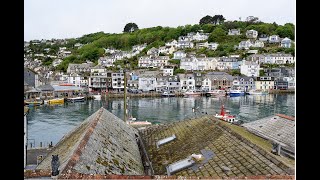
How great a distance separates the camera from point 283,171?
260 centimetres

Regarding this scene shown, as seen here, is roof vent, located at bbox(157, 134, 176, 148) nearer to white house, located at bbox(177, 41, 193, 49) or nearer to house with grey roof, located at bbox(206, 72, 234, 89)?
house with grey roof, located at bbox(206, 72, 234, 89)

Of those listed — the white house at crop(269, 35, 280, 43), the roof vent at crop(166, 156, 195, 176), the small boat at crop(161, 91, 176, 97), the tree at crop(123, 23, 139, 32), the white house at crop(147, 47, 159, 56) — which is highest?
the tree at crop(123, 23, 139, 32)

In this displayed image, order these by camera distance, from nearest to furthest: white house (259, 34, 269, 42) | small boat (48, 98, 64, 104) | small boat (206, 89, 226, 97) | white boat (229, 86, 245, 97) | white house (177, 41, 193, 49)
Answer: small boat (48, 98, 64, 104) < white boat (229, 86, 245, 97) < small boat (206, 89, 226, 97) < white house (177, 41, 193, 49) < white house (259, 34, 269, 42)

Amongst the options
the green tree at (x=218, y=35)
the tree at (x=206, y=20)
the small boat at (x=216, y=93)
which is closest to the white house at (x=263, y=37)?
the green tree at (x=218, y=35)

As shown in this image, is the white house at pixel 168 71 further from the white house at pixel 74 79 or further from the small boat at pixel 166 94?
the white house at pixel 74 79

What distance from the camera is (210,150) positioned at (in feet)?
12.5

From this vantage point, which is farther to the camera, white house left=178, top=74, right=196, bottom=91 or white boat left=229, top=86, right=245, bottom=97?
white house left=178, top=74, right=196, bottom=91

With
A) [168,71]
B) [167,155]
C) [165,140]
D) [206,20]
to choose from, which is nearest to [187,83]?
[168,71]

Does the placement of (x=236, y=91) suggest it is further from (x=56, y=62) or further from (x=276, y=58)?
(x=56, y=62)

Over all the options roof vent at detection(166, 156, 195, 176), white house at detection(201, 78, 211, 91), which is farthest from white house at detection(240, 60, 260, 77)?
roof vent at detection(166, 156, 195, 176)

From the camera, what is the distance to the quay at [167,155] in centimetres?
272

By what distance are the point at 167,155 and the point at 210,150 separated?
678mm

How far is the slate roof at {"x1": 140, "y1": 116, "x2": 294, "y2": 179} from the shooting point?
115 inches

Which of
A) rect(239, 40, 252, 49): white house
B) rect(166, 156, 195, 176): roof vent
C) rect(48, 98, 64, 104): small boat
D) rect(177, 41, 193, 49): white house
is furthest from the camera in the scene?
rect(177, 41, 193, 49): white house
